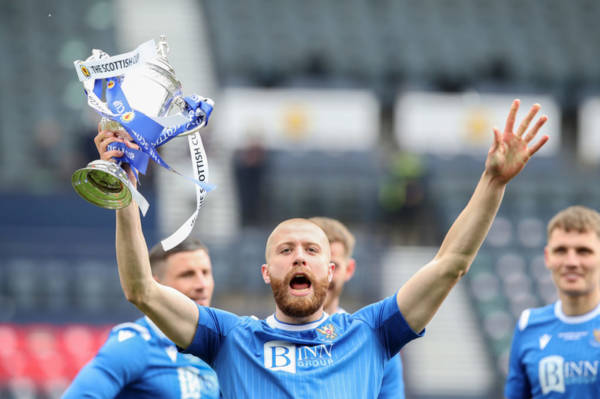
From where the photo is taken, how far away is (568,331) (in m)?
5.68

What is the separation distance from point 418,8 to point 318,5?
2.21m

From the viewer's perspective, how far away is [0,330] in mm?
12484

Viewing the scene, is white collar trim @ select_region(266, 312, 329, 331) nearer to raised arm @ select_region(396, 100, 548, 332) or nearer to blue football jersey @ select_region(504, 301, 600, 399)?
raised arm @ select_region(396, 100, 548, 332)

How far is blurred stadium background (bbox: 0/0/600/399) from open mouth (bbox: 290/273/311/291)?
8.45 m

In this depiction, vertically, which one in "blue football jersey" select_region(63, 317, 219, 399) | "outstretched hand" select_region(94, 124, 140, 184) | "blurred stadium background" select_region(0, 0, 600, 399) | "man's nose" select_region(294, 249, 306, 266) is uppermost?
"blurred stadium background" select_region(0, 0, 600, 399)

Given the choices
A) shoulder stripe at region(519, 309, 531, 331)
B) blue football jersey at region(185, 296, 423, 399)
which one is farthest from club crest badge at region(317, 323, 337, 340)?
shoulder stripe at region(519, 309, 531, 331)

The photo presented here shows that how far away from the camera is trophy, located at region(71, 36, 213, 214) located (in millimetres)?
3895

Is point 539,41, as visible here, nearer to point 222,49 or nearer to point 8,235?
point 222,49

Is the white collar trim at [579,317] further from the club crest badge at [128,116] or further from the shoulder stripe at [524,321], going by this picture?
the club crest badge at [128,116]

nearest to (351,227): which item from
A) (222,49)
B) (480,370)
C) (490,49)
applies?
(480,370)

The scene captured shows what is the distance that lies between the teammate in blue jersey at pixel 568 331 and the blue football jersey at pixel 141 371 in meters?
1.76

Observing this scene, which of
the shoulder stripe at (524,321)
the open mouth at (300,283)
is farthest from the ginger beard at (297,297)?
the shoulder stripe at (524,321)

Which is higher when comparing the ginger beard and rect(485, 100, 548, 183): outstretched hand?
rect(485, 100, 548, 183): outstretched hand

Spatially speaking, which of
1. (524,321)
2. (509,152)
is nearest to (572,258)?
(524,321)
